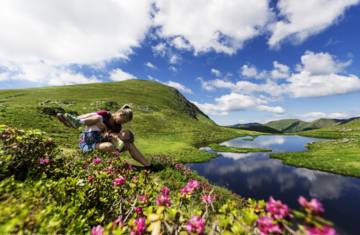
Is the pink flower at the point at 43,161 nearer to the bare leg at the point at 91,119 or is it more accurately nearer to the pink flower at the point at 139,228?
the bare leg at the point at 91,119

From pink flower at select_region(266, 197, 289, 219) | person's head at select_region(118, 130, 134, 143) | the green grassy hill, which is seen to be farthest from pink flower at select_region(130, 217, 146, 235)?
the green grassy hill

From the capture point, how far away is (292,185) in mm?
31438

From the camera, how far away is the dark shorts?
11094 millimetres

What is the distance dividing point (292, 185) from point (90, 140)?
28.7 m

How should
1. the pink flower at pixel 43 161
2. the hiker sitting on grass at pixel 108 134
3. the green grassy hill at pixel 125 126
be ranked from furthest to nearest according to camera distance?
the green grassy hill at pixel 125 126
the hiker sitting on grass at pixel 108 134
the pink flower at pixel 43 161

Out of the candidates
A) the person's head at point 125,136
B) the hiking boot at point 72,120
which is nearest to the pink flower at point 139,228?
the hiking boot at point 72,120

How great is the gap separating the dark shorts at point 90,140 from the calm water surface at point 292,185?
19.4m

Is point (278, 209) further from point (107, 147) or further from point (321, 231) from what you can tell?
point (107, 147)

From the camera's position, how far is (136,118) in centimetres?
10731

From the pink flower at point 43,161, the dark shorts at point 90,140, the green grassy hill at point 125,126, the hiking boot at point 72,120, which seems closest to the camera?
the pink flower at point 43,161

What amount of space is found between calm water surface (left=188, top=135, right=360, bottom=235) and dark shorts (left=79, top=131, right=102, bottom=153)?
19384 mm

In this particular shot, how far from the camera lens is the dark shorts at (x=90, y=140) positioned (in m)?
11.1

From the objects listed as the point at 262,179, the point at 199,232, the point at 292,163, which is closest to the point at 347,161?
the point at 292,163

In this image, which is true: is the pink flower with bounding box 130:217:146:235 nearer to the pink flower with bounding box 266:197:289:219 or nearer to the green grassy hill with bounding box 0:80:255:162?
the pink flower with bounding box 266:197:289:219
